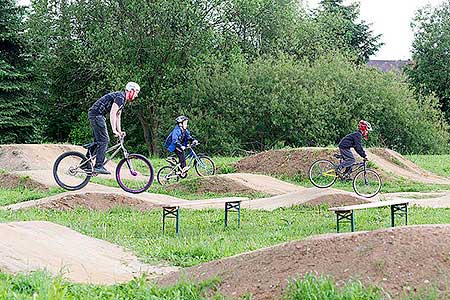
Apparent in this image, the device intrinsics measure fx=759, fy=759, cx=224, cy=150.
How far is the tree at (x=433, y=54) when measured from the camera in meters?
46.1

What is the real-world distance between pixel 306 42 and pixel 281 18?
425 centimetres

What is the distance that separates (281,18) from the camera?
4016cm

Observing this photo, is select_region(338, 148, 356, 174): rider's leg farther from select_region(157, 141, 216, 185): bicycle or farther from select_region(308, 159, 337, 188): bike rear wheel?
select_region(157, 141, 216, 185): bicycle

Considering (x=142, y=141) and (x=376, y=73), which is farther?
(x=142, y=141)

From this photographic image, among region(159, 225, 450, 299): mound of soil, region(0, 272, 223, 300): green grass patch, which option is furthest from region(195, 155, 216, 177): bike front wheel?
region(0, 272, 223, 300): green grass patch

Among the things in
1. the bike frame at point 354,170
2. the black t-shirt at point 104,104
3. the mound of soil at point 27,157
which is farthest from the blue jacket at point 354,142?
the mound of soil at point 27,157

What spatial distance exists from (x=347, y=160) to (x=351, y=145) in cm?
59

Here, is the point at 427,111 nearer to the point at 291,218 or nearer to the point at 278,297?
the point at 291,218

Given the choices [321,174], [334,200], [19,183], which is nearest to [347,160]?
[321,174]

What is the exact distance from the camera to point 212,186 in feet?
61.9

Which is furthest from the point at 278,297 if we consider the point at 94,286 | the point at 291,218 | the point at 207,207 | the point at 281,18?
the point at 281,18

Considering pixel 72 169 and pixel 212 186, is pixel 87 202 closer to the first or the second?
pixel 72 169

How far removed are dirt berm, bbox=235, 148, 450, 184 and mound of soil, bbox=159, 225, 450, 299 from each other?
52.7 ft

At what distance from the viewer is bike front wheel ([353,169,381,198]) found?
58.8ft
